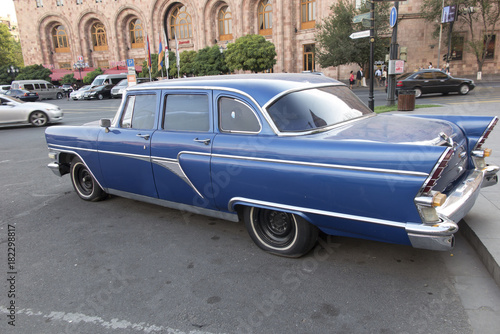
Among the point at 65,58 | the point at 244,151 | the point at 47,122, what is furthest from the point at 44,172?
the point at 65,58

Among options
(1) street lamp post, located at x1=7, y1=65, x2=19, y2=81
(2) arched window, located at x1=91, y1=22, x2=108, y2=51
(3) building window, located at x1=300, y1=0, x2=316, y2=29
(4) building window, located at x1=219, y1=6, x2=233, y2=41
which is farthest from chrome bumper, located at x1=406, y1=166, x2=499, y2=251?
(1) street lamp post, located at x1=7, y1=65, x2=19, y2=81

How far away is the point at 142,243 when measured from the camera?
4062 mm

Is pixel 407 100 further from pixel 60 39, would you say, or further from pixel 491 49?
pixel 60 39

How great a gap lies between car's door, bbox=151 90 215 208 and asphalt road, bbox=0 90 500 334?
56 centimetres

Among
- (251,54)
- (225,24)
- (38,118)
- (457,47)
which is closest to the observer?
(38,118)

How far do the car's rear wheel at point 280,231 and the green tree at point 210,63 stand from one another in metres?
37.1

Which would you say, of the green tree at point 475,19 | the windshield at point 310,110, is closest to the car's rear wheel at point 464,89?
the green tree at point 475,19

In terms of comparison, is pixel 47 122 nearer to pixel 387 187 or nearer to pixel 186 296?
pixel 186 296

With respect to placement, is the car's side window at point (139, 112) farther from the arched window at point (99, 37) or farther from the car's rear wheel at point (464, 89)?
the arched window at point (99, 37)

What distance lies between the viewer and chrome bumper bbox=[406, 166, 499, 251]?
2.63 m

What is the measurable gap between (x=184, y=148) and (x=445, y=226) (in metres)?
2.51

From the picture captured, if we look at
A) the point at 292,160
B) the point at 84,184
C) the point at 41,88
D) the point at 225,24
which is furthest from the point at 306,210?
the point at 225,24

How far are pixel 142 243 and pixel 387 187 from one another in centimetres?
270

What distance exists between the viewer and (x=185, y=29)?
2048 inches
